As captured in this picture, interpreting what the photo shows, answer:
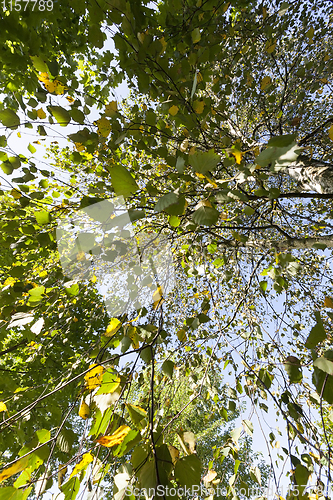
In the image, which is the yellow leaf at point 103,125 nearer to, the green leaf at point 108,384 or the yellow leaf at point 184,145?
the yellow leaf at point 184,145

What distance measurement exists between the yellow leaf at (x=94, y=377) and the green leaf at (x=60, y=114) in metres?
1.21

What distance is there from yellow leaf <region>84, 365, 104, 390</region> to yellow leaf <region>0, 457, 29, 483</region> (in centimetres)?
28

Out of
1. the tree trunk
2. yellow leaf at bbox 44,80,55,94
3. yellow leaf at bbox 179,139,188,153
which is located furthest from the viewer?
the tree trunk

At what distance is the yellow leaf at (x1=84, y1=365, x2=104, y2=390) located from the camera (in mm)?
764

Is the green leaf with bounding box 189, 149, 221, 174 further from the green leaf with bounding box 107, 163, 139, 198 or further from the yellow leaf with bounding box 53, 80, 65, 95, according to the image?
the yellow leaf with bounding box 53, 80, 65, 95

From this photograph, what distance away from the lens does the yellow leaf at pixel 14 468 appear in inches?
25.6

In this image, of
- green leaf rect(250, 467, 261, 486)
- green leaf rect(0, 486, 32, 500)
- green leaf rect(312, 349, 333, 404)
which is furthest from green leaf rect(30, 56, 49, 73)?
green leaf rect(250, 467, 261, 486)

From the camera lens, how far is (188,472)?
0.65 m

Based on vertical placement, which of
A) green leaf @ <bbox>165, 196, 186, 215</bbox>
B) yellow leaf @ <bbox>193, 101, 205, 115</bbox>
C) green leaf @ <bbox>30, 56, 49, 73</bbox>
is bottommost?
green leaf @ <bbox>165, 196, 186, 215</bbox>

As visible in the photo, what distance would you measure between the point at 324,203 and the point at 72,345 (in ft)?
21.6

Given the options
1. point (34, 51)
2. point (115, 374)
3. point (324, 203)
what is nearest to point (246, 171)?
point (115, 374)

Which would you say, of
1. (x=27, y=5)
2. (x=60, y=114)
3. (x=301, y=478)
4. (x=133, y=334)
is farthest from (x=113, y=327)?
(x=27, y=5)

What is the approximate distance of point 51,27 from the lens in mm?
2035

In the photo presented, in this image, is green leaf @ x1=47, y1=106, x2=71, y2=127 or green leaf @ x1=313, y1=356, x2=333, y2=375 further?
green leaf @ x1=47, y1=106, x2=71, y2=127
